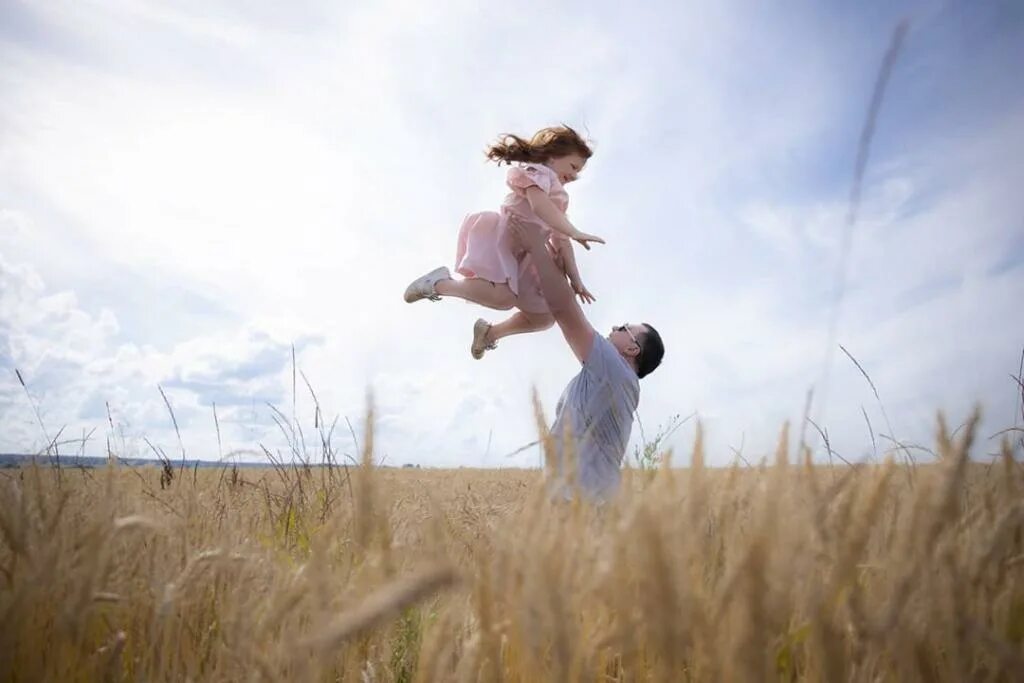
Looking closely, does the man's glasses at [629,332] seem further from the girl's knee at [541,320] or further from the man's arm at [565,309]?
the girl's knee at [541,320]

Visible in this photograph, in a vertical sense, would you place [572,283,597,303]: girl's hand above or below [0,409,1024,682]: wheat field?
above

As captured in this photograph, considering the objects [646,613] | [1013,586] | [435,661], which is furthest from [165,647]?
[1013,586]

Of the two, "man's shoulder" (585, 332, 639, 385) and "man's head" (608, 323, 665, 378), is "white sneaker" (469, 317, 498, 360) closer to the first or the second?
"man's head" (608, 323, 665, 378)

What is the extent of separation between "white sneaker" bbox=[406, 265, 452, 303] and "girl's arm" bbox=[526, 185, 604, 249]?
89cm

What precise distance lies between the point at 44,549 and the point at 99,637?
377 millimetres

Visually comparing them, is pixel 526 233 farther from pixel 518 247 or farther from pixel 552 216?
pixel 518 247

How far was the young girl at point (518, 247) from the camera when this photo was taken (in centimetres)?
478

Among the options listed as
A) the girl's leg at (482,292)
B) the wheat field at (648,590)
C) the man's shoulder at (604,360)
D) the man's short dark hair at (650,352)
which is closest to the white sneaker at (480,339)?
the girl's leg at (482,292)

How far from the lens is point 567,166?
16.9 ft

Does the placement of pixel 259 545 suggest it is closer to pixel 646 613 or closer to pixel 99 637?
pixel 99 637

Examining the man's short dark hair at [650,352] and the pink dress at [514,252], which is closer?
the man's short dark hair at [650,352]

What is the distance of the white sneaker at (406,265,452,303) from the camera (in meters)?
5.06

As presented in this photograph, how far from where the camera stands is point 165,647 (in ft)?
3.83

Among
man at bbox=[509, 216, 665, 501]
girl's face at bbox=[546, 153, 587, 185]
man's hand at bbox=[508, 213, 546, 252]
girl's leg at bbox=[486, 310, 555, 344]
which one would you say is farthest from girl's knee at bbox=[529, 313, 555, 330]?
man at bbox=[509, 216, 665, 501]
